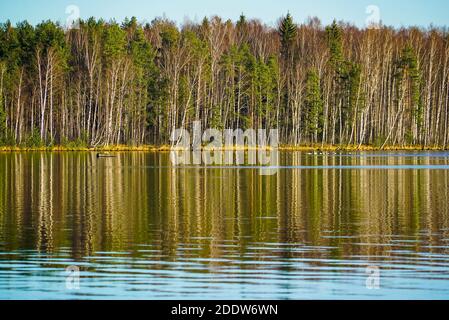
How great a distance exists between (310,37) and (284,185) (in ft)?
228

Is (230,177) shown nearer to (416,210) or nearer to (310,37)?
(416,210)

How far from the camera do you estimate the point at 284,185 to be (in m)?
41.6

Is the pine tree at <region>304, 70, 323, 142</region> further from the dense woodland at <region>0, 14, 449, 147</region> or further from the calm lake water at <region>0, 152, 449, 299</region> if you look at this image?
the calm lake water at <region>0, 152, 449, 299</region>

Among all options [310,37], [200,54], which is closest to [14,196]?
[200,54]

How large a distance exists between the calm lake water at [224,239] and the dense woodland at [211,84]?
46.5 metres

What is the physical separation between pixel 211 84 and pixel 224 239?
71062 millimetres

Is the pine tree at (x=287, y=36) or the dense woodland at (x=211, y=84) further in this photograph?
the pine tree at (x=287, y=36)

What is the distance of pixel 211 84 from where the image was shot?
3674 inches

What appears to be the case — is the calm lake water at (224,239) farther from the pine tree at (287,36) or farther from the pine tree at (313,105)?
the pine tree at (287,36)

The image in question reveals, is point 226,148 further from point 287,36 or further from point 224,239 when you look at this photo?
point 224,239

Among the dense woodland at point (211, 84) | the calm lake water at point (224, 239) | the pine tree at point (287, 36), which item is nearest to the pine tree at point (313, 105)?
the dense woodland at point (211, 84)

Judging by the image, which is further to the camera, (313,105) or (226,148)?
(313,105)

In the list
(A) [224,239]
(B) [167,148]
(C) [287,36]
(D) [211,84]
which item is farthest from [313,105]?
(A) [224,239]

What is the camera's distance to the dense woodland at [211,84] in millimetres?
88750
